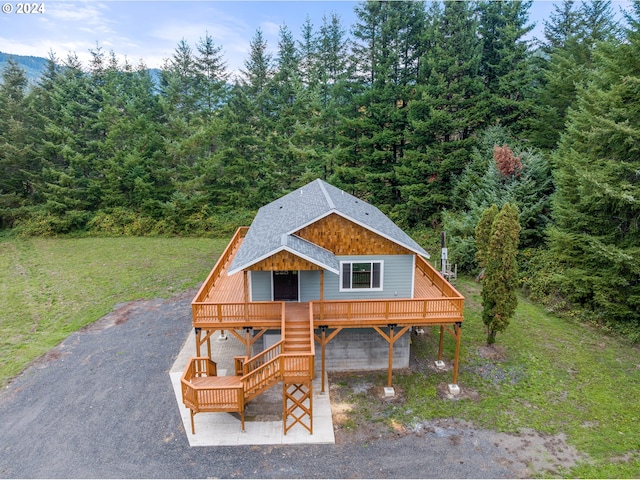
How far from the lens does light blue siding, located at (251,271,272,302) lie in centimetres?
1345

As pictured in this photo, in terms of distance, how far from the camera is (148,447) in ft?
33.7

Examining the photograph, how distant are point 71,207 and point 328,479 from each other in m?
34.3

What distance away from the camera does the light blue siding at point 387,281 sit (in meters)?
13.8

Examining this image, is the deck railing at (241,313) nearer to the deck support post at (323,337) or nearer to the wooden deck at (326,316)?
the wooden deck at (326,316)

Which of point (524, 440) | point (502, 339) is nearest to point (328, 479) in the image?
point (524, 440)

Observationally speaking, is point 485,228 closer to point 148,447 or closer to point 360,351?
point 360,351

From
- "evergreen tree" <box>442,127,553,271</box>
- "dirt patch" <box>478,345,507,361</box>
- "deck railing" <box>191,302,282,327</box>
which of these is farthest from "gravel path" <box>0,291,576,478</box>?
"evergreen tree" <box>442,127,553,271</box>

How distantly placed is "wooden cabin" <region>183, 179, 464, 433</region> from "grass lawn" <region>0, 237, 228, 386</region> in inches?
288

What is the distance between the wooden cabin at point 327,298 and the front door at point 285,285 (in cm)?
4

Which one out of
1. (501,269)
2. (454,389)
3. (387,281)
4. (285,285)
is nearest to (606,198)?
(501,269)

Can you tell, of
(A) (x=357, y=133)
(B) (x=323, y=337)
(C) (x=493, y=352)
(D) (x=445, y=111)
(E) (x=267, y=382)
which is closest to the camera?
(E) (x=267, y=382)

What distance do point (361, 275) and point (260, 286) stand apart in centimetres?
373

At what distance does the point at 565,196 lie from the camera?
61.0 feet

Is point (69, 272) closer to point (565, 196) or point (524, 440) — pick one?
point (524, 440)
